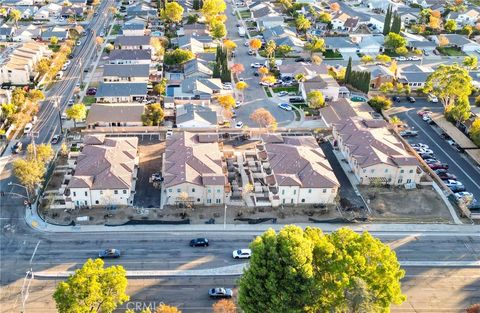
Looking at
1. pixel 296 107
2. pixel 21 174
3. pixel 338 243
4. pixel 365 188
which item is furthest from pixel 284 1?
pixel 338 243

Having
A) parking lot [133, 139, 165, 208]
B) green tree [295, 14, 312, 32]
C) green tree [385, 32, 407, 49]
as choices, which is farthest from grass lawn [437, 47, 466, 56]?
parking lot [133, 139, 165, 208]

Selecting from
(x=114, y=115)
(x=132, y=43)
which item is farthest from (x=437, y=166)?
(x=132, y=43)

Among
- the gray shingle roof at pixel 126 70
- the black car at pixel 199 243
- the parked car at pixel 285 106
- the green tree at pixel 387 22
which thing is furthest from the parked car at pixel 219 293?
the green tree at pixel 387 22

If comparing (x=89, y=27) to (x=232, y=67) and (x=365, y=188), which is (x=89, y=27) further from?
(x=365, y=188)

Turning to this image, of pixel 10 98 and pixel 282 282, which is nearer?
pixel 282 282

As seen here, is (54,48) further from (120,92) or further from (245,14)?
(245,14)

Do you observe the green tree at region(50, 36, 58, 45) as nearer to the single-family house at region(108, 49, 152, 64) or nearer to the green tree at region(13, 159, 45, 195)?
the single-family house at region(108, 49, 152, 64)
